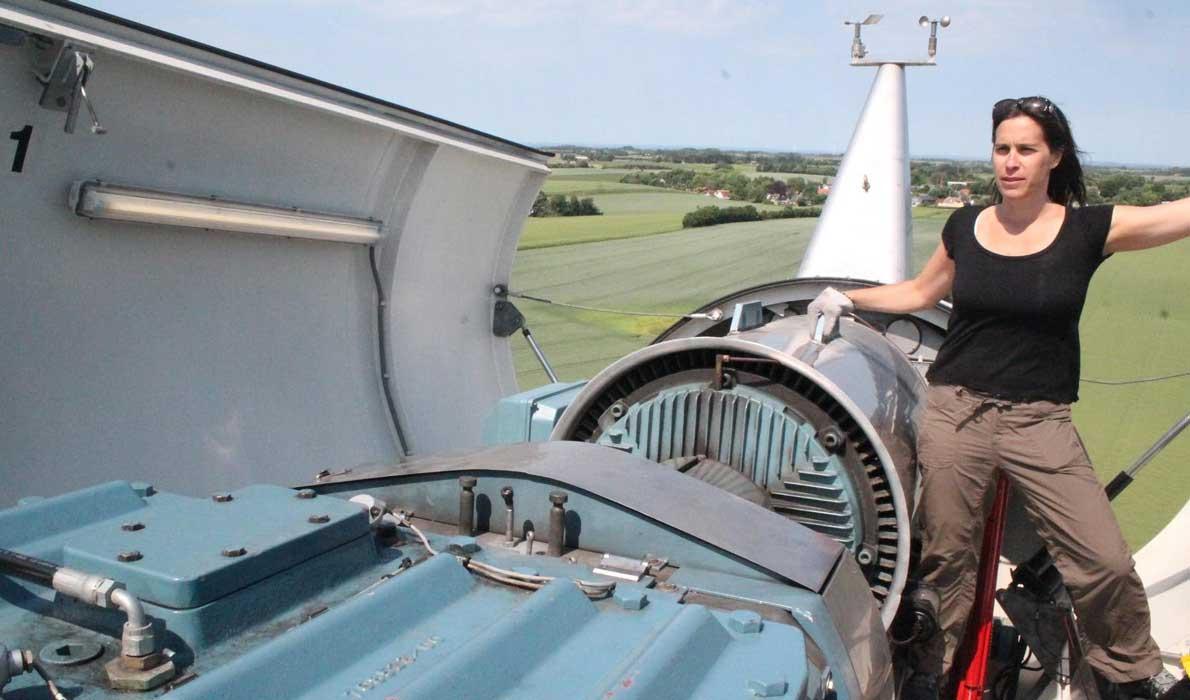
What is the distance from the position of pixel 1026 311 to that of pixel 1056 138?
442 millimetres

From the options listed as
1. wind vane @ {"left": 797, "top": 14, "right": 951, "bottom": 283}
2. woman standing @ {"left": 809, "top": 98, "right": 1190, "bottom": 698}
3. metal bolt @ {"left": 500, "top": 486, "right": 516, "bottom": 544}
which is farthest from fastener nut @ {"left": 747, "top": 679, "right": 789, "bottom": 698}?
wind vane @ {"left": 797, "top": 14, "right": 951, "bottom": 283}

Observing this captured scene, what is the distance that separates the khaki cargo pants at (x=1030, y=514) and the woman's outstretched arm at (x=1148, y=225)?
0.44 meters

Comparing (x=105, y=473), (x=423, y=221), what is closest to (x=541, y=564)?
(x=105, y=473)

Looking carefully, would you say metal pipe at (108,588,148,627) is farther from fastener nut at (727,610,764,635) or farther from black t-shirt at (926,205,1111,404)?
black t-shirt at (926,205,1111,404)

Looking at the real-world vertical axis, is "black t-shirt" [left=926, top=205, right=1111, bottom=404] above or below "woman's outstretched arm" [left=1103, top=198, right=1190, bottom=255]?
below

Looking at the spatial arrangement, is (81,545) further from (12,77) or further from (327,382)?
(327,382)

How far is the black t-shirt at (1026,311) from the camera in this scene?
2.45 m

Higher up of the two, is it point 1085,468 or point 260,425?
point 1085,468

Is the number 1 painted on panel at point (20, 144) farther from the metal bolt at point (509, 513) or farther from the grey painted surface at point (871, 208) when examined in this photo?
the grey painted surface at point (871, 208)

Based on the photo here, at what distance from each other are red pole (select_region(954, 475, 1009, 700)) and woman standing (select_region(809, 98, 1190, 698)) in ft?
0.59

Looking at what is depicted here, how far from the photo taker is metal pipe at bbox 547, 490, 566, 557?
6.89ft

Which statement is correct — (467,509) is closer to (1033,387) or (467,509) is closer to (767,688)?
(767,688)

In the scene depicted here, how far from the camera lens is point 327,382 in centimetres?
441

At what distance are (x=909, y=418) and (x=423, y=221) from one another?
2653 millimetres
